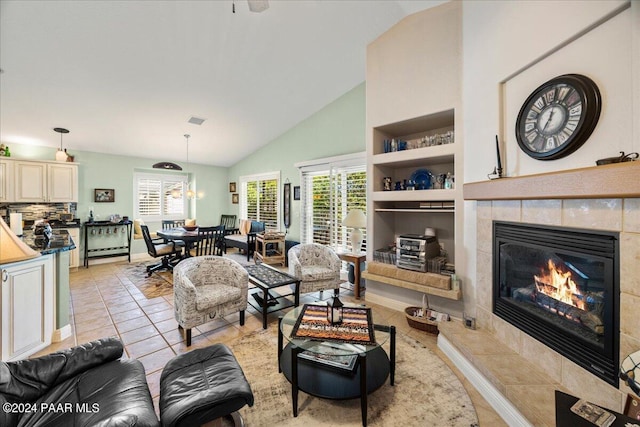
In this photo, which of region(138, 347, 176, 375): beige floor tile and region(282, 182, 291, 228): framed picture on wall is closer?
region(138, 347, 176, 375): beige floor tile

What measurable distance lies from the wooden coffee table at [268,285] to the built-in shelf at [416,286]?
1.05 meters

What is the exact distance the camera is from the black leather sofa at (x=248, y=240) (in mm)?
5934

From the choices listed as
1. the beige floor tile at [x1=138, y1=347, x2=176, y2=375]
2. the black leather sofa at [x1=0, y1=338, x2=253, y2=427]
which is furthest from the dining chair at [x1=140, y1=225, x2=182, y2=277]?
Result: the black leather sofa at [x1=0, y1=338, x2=253, y2=427]

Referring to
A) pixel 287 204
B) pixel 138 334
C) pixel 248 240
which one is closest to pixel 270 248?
pixel 248 240

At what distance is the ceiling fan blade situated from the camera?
241 centimetres

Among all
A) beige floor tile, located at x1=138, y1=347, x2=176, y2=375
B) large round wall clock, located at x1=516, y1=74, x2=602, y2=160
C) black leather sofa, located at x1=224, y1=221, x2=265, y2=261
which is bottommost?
beige floor tile, located at x1=138, y1=347, x2=176, y2=375

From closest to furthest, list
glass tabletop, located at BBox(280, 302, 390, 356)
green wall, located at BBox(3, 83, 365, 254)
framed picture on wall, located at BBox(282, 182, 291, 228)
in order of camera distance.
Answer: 1. glass tabletop, located at BBox(280, 302, 390, 356)
2. green wall, located at BBox(3, 83, 365, 254)
3. framed picture on wall, located at BBox(282, 182, 291, 228)

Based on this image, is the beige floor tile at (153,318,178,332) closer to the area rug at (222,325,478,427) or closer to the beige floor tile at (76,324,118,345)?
the beige floor tile at (76,324,118,345)

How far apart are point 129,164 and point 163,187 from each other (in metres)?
0.93

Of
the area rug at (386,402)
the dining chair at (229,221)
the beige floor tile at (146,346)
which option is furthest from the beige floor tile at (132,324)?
the dining chair at (229,221)

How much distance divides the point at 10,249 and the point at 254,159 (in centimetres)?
594

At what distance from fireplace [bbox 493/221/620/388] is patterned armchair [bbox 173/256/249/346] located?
253 cm

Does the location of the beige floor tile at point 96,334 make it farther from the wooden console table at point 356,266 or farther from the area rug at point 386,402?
the wooden console table at point 356,266

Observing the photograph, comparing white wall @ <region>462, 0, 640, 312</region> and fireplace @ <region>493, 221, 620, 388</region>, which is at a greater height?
white wall @ <region>462, 0, 640, 312</region>
